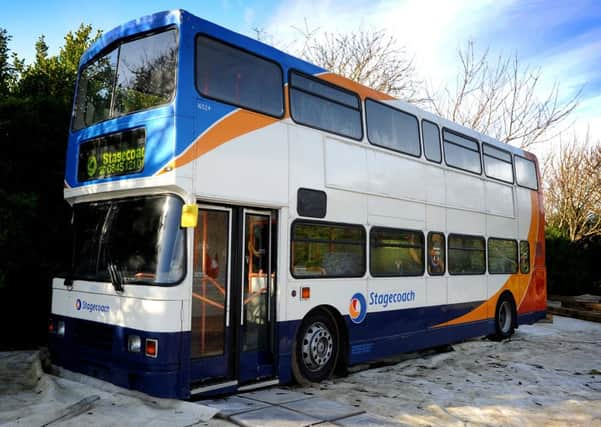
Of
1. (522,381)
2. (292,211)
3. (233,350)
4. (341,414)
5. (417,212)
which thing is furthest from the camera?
(417,212)

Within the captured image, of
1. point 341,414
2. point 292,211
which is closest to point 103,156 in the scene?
point 292,211

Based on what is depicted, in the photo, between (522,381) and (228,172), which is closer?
(228,172)

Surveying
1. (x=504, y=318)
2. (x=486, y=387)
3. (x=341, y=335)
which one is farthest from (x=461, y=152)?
(x=486, y=387)

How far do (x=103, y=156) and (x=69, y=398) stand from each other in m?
2.72

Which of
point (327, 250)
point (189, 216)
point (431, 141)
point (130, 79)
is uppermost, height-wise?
point (431, 141)

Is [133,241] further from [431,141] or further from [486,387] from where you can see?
[431,141]

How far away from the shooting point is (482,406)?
6824 mm

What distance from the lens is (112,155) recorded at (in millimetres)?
6828

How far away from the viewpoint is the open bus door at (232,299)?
6.58 meters

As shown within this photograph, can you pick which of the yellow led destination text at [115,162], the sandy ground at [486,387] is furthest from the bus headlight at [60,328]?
the sandy ground at [486,387]

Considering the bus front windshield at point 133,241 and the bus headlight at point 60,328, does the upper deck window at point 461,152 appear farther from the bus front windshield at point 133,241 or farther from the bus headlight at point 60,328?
the bus headlight at point 60,328

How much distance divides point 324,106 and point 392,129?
66.0 inches

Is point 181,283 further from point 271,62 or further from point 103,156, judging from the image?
point 271,62

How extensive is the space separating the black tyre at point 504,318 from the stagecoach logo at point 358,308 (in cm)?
485
